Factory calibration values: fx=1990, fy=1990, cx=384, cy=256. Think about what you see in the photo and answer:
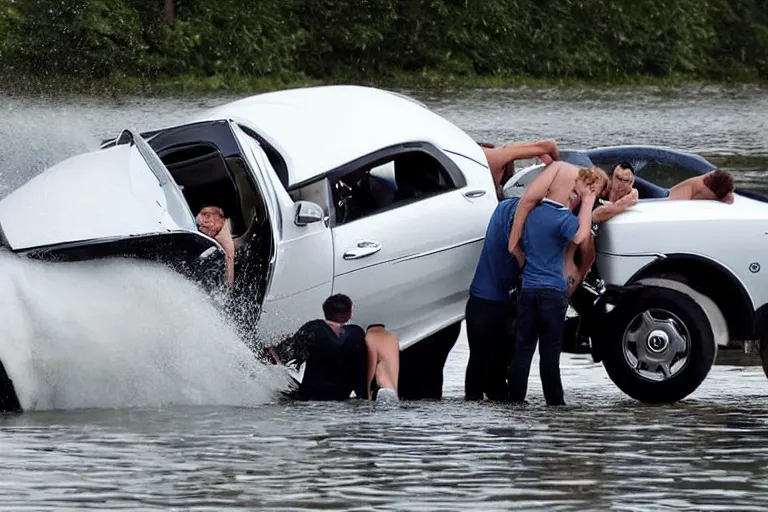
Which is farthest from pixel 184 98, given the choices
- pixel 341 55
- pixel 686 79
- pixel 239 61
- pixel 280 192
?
pixel 280 192

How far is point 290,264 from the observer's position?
10758 millimetres

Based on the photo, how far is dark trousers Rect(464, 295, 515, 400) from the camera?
1114cm

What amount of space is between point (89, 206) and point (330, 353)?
153 centimetres

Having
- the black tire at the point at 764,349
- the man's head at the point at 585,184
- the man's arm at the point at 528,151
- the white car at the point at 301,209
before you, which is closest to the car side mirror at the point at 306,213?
the white car at the point at 301,209

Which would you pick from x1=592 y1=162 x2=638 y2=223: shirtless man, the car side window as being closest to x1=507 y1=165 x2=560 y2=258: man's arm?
x1=592 y1=162 x2=638 y2=223: shirtless man

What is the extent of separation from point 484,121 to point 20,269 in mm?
33335

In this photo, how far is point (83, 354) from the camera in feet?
33.3

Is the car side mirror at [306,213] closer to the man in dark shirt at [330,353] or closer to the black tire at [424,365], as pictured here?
the man in dark shirt at [330,353]

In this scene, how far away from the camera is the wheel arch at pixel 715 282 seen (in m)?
11.4

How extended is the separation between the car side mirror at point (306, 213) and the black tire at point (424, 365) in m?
1.53

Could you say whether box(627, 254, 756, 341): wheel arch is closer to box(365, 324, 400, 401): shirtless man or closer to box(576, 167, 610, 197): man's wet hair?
box(576, 167, 610, 197): man's wet hair

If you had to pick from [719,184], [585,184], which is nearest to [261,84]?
[719,184]

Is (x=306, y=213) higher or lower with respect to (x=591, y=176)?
lower

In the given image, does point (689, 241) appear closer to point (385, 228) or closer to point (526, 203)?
point (526, 203)
